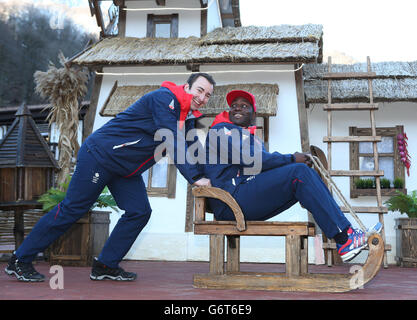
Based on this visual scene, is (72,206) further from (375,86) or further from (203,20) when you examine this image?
(203,20)

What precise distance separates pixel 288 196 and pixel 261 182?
21 centimetres

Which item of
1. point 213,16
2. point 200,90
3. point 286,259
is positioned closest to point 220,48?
point 213,16

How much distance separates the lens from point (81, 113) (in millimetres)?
18578

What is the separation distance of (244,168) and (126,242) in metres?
1.14

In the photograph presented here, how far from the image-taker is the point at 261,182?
3732 millimetres

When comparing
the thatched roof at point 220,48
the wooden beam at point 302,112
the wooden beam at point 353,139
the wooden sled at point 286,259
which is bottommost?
the wooden sled at point 286,259

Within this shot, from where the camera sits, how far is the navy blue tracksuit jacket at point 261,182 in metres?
3.51

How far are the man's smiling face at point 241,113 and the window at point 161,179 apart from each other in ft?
14.8

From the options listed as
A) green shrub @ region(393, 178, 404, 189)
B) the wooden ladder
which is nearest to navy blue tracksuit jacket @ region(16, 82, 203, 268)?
the wooden ladder

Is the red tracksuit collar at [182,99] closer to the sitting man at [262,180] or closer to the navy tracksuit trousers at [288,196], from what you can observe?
the sitting man at [262,180]

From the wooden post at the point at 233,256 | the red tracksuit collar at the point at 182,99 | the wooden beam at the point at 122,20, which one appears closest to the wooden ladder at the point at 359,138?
the wooden post at the point at 233,256

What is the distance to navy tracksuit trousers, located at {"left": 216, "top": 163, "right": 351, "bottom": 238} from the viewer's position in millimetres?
3490

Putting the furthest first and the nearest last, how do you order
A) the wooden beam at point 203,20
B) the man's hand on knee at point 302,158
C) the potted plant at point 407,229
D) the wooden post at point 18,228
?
1. the wooden beam at point 203,20
2. the potted plant at point 407,229
3. the wooden post at point 18,228
4. the man's hand on knee at point 302,158

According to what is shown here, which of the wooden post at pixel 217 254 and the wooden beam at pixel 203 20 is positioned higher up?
the wooden beam at pixel 203 20
